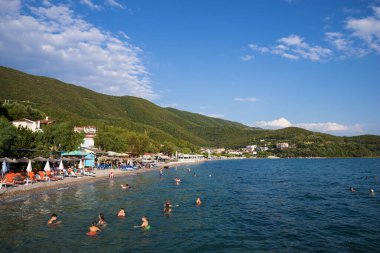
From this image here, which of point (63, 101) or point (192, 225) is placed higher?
point (63, 101)

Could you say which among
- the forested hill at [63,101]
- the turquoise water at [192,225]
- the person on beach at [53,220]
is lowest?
the turquoise water at [192,225]

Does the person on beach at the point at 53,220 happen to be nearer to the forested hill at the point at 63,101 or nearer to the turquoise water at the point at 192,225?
the turquoise water at the point at 192,225

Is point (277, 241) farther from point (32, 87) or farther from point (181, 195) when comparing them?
point (32, 87)

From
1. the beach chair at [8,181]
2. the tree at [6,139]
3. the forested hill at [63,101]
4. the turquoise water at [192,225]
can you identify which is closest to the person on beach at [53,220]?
the turquoise water at [192,225]

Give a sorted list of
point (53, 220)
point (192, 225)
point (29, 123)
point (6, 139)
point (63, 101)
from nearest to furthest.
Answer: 1. point (53, 220)
2. point (192, 225)
3. point (6, 139)
4. point (29, 123)
5. point (63, 101)

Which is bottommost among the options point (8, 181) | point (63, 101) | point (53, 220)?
point (53, 220)

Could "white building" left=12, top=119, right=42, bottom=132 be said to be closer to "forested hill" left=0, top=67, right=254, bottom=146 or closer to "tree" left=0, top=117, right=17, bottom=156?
"tree" left=0, top=117, right=17, bottom=156

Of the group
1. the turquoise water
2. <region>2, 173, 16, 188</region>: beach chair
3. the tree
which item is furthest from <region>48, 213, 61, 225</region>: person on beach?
the tree

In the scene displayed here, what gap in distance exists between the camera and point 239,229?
62.3 ft

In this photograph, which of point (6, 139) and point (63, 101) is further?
point (63, 101)

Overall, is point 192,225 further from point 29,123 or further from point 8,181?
point 29,123

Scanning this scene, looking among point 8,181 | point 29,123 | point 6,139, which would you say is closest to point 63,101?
point 29,123

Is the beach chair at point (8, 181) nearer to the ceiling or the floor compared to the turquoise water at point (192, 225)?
nearer to the ceiling

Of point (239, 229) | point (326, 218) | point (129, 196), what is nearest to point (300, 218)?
point (326, 218)
